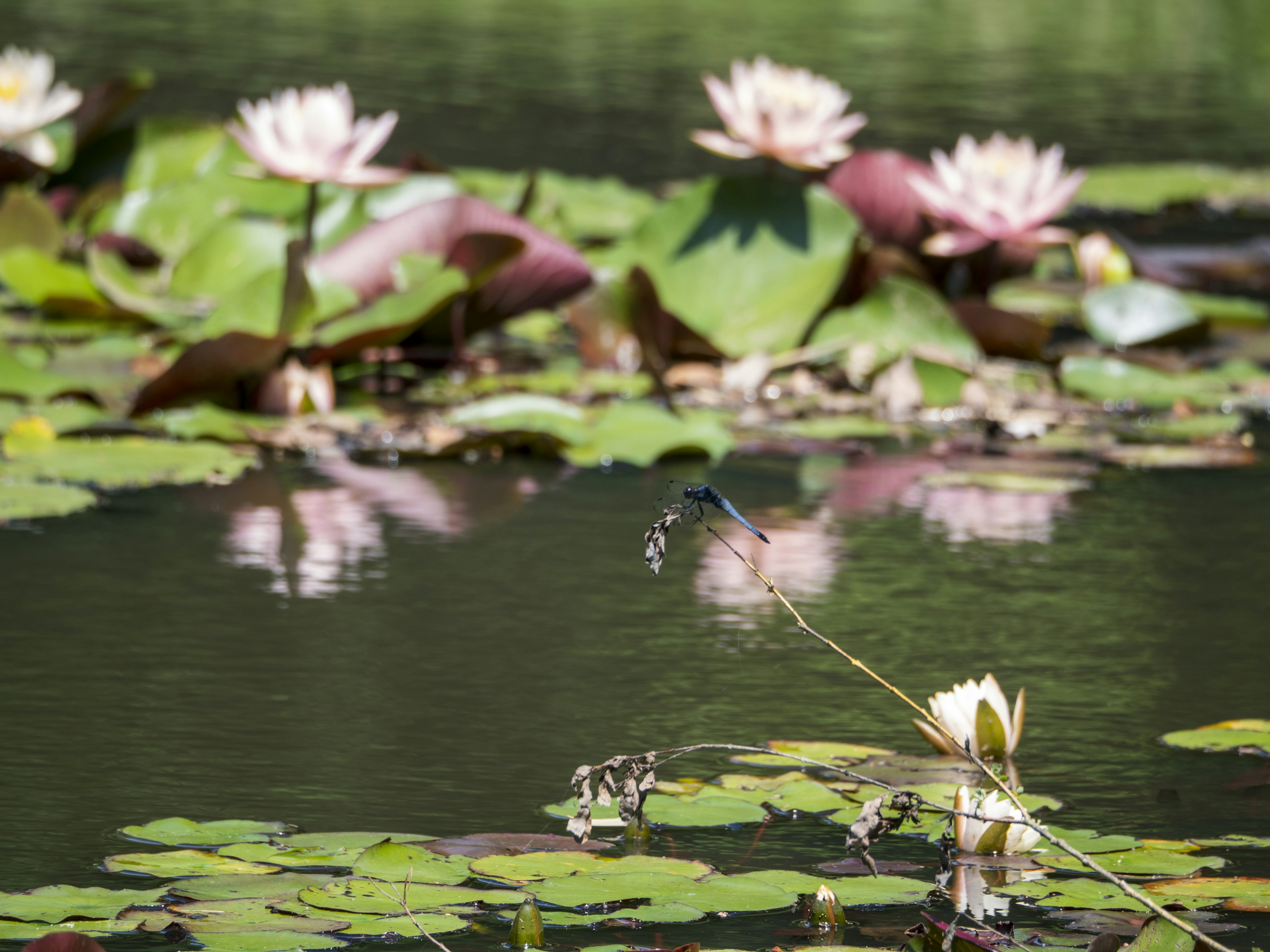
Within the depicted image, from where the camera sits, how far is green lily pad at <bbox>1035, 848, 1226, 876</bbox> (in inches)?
57.2

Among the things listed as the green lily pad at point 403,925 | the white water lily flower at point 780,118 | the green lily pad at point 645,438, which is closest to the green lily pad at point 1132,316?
the white water lily flower at point 780,118

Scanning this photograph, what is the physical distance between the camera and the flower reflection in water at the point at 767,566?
239 cm

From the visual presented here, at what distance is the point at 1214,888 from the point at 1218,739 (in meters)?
0.45

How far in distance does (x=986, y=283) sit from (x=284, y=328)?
1.78 meters

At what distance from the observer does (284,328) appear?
3.32m

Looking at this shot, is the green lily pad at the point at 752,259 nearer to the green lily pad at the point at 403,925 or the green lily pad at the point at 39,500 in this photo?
the green lily pad at the point at 39,500

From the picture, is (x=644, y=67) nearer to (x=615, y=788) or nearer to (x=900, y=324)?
(x=900, y=324)

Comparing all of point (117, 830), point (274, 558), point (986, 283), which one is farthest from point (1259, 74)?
point (117, 830)

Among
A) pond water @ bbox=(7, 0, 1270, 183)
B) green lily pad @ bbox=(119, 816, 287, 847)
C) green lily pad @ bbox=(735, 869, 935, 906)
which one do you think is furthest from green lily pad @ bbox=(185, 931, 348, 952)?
pond water @ bbox=(7, 0, 1270, 183)

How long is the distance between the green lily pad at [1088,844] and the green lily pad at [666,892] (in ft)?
0.86

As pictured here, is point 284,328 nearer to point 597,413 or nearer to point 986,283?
point 597,413

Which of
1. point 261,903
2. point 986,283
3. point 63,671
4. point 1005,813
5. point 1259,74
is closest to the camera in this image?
point 261,903

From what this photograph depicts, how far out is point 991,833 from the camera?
4.87ft

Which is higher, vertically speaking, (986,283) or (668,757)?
(986,283)
